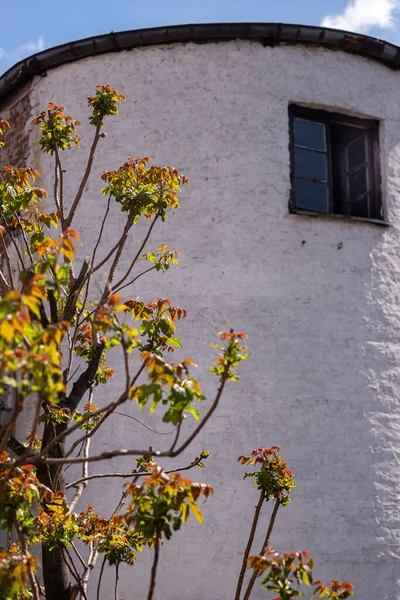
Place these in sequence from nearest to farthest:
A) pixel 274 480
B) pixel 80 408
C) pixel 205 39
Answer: pixel 274 480 → pixel 80 408 → pixel 205 39

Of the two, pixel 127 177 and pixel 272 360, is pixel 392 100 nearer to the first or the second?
pixel 272 360

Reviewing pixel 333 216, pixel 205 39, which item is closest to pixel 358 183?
pixel 333 216

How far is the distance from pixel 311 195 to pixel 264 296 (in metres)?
1.36

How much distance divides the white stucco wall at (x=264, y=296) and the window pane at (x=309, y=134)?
25cm

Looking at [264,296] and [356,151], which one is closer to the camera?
[264,296]

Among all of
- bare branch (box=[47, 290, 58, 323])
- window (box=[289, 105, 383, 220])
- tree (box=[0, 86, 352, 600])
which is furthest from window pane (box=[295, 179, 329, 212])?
bare branch (box=[47, 290, 58, 323])

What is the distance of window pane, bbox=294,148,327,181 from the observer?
352 inches

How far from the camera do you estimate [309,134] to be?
9039mm

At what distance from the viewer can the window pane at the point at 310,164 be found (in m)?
8.93

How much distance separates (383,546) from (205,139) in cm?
386

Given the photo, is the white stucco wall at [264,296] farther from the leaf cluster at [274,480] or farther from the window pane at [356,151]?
the leaf cluster at [274,480]

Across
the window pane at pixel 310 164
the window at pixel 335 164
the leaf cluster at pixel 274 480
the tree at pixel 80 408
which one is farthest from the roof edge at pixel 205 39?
the leaf cluster at pixel 274 480

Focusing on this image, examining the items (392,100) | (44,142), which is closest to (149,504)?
(44,142)

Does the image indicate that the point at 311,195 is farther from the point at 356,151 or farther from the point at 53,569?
the point at 53,569
